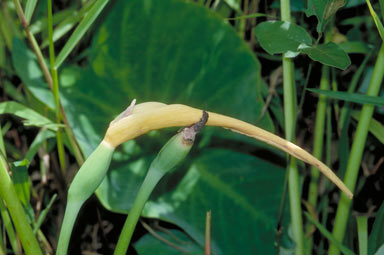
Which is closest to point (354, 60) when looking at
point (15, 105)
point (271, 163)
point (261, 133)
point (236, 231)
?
point (271, 163)

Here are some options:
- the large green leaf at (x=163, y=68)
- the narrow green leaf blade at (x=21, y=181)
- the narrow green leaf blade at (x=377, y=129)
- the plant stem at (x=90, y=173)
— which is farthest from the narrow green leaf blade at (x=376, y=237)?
the narrow green leaf blade at (x=21, y=181)

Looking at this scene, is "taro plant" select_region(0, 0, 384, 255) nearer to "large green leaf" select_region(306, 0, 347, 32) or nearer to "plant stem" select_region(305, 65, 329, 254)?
"plant stem" select_region(305, 65, 329, 254)

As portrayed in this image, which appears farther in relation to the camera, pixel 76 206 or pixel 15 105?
pixel 15 105

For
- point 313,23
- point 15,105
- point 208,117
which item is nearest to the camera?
point 208,117

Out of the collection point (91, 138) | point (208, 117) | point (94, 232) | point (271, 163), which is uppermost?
point (208, 117)

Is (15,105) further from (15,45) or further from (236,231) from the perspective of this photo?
(236,231)

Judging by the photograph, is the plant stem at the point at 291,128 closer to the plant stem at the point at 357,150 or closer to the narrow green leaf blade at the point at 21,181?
the plant stem at the point at 357,150

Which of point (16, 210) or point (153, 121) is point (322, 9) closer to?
point (153, 121)
